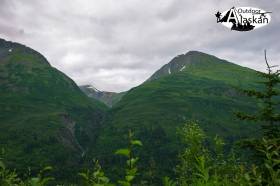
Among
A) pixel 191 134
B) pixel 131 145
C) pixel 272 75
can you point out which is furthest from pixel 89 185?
pixel 272 75

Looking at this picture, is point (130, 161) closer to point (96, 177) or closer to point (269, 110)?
point (96, 177)

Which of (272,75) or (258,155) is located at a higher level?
(272,75)

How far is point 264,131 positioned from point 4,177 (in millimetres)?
18755

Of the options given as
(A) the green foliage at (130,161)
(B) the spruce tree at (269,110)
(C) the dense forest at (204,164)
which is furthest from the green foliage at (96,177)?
(B) the spruce tree at (269,110)

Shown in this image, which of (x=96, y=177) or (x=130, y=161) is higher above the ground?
(x=130, y=161)

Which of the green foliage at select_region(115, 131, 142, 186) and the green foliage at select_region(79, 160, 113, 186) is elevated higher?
the green foliage at select_region(115, 131, 142, 186)

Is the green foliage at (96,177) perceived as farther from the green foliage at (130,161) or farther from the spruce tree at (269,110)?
the spruce tree at (269,110)

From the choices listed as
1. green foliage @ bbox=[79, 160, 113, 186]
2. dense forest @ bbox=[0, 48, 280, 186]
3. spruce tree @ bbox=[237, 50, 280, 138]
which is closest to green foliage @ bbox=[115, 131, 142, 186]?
dense forest @ bbox=[0, 48, 280, 186]

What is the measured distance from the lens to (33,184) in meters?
3.64

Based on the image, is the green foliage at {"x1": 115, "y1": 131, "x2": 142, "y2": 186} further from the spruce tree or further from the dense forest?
the spruce tree

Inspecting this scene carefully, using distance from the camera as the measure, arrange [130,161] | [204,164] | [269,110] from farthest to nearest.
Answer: [269,110]
[204,164]
[130,161]

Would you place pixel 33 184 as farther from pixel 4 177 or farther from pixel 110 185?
pixel 4 177

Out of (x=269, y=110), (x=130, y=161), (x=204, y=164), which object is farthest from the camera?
(x=269, y=110)

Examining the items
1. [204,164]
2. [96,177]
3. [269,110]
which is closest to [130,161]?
[96,177]
